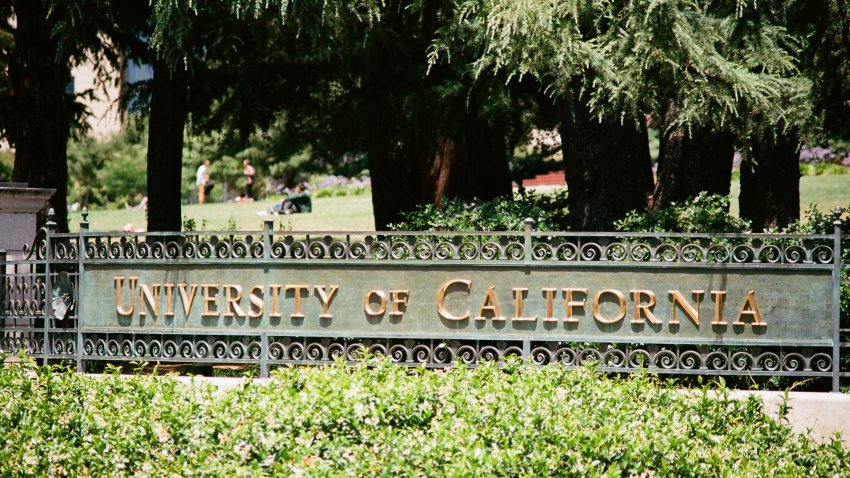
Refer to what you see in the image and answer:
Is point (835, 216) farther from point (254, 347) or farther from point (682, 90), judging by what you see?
point (254, 347)

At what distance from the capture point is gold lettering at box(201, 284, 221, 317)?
825cm

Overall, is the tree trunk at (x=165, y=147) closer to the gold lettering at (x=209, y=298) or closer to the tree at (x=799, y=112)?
the gold lettering at (x=209, y=298)

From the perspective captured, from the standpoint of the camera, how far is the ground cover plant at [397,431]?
5.48 metres

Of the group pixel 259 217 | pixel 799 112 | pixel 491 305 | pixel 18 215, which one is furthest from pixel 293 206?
pixel 491 305

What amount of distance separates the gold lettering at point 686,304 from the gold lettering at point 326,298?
2.56m

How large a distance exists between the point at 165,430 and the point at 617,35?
497cm

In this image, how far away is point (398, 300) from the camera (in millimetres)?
7930

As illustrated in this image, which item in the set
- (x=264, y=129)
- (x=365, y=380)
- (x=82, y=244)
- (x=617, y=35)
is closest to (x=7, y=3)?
(x=264, y=129)

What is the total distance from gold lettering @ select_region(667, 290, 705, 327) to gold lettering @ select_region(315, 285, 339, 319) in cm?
256

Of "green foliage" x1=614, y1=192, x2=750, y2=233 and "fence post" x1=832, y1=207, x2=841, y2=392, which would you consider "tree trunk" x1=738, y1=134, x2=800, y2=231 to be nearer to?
"green foliage" x1=614, y1=192, x2=750, y2=233

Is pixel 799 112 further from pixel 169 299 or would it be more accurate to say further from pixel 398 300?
pixel 169 299

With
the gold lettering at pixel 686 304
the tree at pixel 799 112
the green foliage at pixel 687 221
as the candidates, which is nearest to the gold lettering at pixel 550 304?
the gold lettering at pixel 686 304

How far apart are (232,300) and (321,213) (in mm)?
17160

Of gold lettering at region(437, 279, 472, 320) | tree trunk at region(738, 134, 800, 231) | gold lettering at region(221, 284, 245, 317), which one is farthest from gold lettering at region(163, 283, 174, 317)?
tree trunk at region(738, 134, 800, 231)
